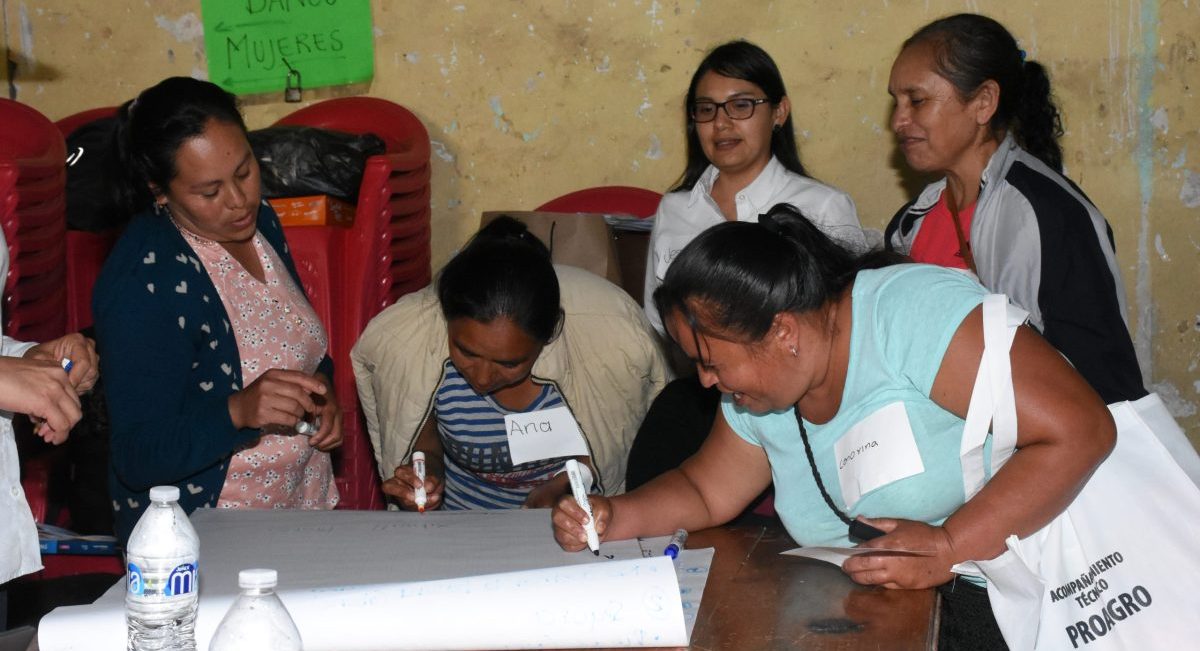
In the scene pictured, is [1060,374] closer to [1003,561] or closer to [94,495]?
[1003,561]

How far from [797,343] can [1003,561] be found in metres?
0.45

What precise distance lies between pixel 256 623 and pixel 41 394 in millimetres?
707

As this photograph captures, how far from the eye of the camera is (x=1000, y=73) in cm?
263

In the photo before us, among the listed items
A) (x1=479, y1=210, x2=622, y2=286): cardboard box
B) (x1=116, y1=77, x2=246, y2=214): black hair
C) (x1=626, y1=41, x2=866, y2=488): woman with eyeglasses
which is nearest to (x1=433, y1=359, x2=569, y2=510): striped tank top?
(x1=626, y1=41, x2=866, y2=488): woman with eyeglasses

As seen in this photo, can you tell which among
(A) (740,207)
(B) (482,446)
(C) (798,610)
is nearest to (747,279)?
(C) (798,610)

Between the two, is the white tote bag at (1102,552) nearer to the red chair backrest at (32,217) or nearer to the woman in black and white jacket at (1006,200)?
the woman in black and white jacket at (1006,200)

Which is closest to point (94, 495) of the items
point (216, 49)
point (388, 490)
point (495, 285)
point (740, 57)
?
point (388, 490)

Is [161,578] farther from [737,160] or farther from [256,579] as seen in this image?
[737,160]

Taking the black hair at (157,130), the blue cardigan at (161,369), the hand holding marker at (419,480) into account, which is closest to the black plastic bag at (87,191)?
the black hair at (157,130)

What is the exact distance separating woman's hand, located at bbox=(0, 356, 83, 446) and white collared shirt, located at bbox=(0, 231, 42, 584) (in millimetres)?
253

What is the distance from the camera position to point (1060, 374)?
5.89ft

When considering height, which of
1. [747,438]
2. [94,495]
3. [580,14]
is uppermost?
[580,14]

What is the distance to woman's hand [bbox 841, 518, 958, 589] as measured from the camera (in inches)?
69.5

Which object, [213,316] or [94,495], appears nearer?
[213,316]
